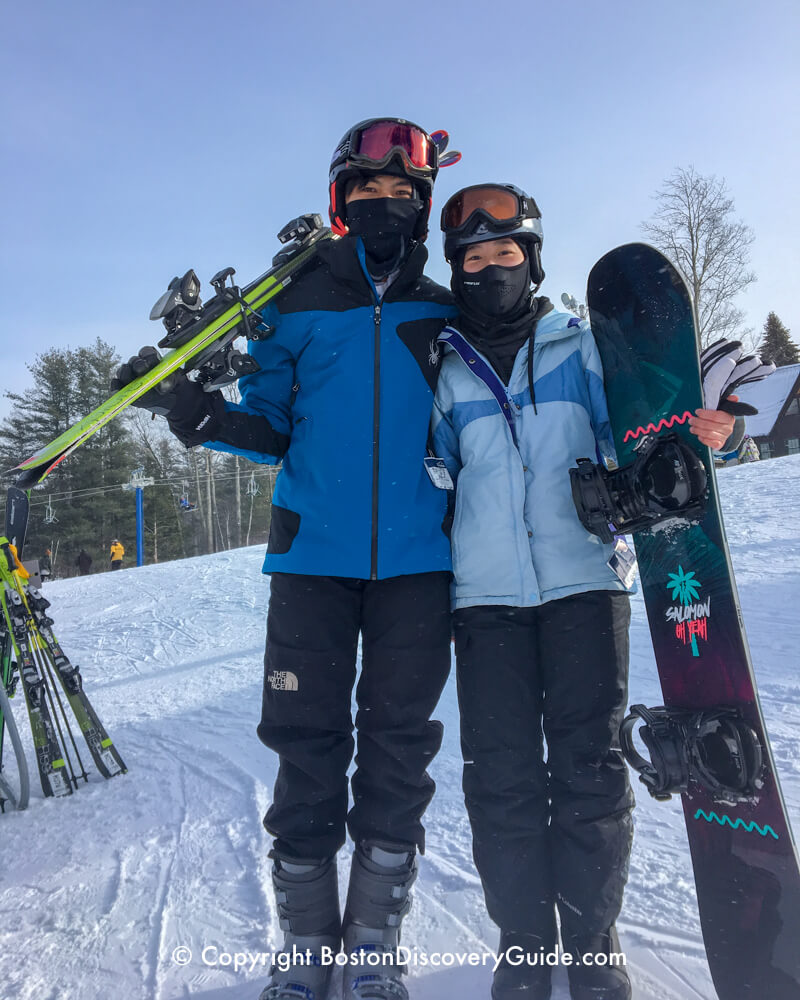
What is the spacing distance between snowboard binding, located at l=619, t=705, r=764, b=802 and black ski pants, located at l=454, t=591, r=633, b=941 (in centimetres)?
7

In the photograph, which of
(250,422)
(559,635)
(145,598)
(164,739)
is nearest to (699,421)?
(559,635)

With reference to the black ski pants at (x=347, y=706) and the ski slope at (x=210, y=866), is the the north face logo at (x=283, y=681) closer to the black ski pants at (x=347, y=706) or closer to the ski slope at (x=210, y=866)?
the black ski pants at (x=347, y=706)

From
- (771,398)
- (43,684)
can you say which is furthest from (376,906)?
(771,398)

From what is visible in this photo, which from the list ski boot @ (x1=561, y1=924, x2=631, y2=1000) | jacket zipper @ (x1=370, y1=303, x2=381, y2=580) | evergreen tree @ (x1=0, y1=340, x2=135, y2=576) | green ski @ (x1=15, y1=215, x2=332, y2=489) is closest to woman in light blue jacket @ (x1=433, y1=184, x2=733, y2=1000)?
ski boot @ (x1=561, y1=924, x2=631, y2=1000)

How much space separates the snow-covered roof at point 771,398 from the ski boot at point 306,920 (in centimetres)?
3299

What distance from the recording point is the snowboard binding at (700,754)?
164 centimetres

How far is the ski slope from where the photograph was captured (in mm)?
1772

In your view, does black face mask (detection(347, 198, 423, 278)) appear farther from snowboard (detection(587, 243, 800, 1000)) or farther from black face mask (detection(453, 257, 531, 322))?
snowboard (detection(587, 243, 800, 1000))

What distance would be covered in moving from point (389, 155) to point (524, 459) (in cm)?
117

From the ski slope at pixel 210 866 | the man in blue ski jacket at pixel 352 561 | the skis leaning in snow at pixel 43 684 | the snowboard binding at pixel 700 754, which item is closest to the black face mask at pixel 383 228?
the man in blue ski jacket at pixel 352 561

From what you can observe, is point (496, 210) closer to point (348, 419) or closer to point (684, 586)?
point (348, 419)

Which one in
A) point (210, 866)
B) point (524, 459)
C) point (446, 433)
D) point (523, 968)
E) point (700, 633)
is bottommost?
point (210, 866)

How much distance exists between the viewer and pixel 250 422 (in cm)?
199

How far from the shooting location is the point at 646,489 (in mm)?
1783
